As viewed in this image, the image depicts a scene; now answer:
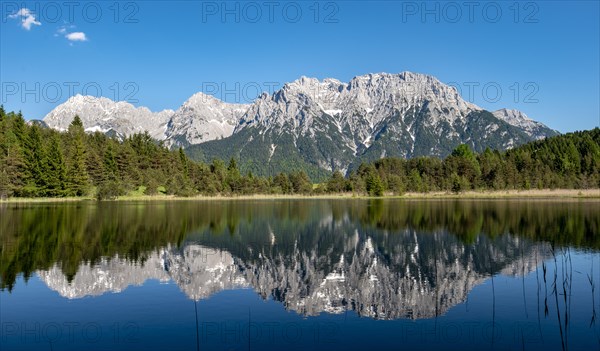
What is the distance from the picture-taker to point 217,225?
65.0 metres

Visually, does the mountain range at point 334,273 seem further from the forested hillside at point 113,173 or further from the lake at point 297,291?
the forested hillside at point 113,173

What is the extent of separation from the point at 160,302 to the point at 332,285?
35.4 ft

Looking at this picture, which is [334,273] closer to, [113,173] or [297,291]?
[297,291]

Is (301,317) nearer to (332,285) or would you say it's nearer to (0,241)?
(332,285)

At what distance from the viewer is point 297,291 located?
1105 inches

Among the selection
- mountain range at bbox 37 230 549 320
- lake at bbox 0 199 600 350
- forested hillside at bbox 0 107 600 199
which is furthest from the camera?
forested hillside at bbox 0 107 600 199

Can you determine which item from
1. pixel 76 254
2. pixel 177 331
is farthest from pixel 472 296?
pixel 76 254

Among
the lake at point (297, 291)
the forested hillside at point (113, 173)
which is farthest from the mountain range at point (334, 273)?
the forested hillside at point (113, 173)

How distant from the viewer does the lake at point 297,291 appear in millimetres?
19516

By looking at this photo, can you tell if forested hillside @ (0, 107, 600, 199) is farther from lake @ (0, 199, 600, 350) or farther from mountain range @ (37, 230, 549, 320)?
mountain range @ (37, 230, 549, 320)

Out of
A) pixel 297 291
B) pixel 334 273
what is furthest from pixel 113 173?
pixel 297 291

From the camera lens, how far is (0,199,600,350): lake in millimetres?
19516

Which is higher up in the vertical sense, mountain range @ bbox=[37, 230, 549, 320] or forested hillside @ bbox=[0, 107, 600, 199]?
forested hillside @ bbox=[0, 107, 600, 199]

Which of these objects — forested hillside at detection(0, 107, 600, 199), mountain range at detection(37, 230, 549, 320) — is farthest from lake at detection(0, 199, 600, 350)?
forested hillside at detection(0, 107, 600, 199)
